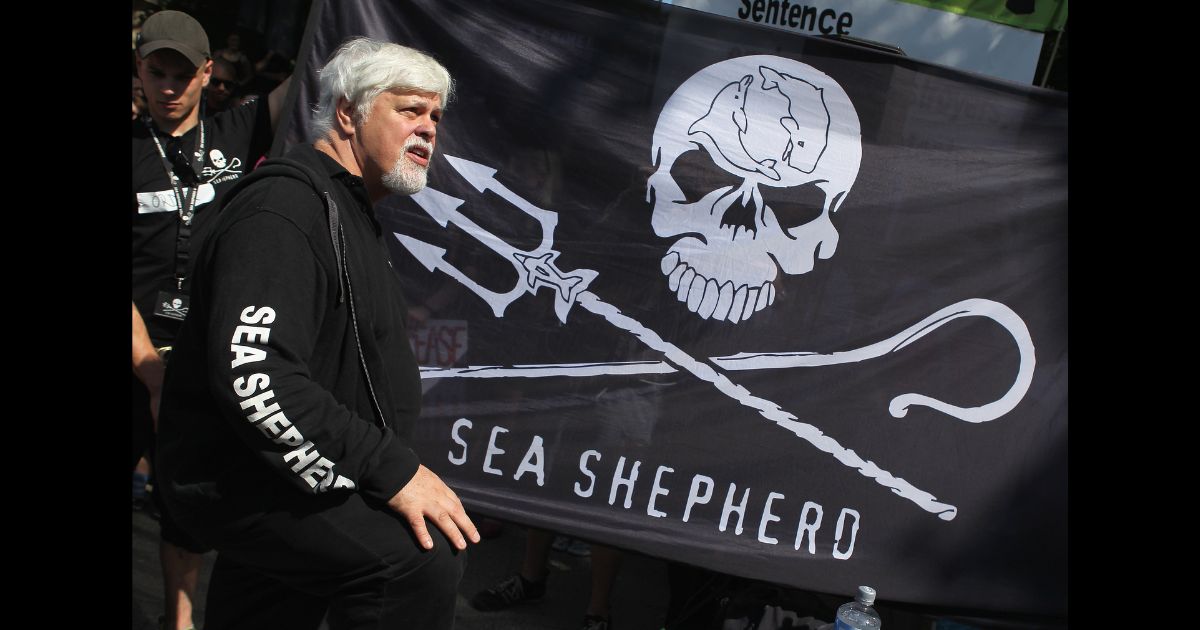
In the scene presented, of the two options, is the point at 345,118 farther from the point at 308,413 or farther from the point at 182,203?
the point at 182,203

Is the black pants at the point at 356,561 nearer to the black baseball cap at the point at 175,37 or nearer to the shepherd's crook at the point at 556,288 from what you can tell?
the shepherd's crook at the point at 556,288

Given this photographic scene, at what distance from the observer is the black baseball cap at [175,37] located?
3072 millimetres

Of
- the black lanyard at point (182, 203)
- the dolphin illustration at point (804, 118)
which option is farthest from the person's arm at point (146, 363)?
the dolphin illustration at point (804, 118)

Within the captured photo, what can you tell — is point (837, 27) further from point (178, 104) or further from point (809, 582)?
point (178, 104)

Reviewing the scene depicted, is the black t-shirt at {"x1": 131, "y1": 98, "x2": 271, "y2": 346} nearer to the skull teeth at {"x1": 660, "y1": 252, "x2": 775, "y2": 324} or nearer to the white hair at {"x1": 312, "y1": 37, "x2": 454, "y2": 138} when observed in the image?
A: the white hair at {"x1": 312, "y1": 37, "x2": 454, "y2": 138}

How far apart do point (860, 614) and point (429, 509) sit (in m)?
1.62

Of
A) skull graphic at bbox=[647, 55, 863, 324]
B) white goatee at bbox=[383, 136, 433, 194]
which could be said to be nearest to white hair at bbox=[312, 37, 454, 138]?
white goatee at bbox=[383, 136, 433, 194]

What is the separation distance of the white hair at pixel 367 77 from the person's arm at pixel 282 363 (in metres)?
0.39

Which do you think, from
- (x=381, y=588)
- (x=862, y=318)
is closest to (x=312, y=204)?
(x=381, y=588)

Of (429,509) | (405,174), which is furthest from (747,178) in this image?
(429,509)

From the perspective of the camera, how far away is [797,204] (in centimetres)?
325

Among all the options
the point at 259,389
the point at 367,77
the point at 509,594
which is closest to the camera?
the point at 259,389

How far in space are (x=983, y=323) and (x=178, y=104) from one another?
8.62 feet

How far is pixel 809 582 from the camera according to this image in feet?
10.6
